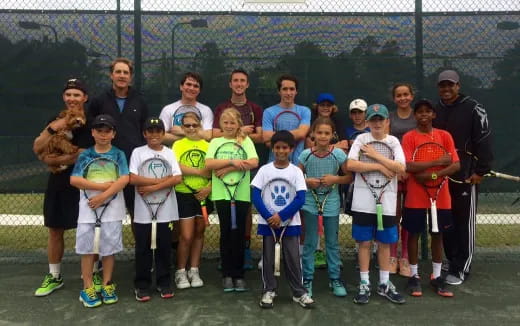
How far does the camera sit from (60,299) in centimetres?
351

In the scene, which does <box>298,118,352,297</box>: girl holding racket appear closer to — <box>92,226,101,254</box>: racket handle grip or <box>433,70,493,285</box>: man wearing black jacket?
<box>433,70,493,285</box>: man wearing black jacket

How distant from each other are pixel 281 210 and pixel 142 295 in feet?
4.15

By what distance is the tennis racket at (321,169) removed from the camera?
11.4 ft

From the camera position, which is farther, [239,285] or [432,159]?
[239,285]

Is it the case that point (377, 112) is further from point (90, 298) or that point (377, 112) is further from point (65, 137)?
point (90, 298)

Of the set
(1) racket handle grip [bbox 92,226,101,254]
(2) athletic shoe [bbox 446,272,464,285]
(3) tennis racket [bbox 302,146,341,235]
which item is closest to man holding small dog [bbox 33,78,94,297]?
(1) racket handle grip [bbox 92,226,101,254]

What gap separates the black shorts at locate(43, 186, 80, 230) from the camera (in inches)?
142

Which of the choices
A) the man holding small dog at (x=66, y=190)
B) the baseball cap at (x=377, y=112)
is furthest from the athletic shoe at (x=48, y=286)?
the baseball cap at (x=377, y=112)

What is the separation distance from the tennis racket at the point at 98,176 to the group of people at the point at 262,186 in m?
0.03

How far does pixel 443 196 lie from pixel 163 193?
2.22m

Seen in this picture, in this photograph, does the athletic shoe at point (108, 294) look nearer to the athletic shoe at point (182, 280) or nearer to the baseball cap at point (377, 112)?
the athletic shoe at point (182, 280)

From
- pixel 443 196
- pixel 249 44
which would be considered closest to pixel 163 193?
pixel 249 44

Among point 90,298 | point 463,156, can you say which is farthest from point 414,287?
point 90,298

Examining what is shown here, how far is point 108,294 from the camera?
341 centimetres
